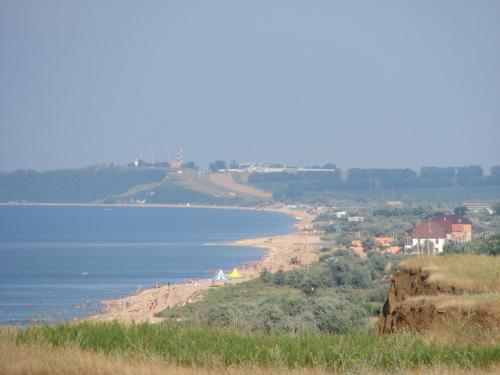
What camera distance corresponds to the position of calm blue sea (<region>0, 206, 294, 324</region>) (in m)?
47.6

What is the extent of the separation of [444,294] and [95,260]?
210 feet

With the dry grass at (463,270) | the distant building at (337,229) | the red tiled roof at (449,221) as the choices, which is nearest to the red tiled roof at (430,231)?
the red tiled roof at (449,221)

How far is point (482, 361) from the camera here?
397 inches

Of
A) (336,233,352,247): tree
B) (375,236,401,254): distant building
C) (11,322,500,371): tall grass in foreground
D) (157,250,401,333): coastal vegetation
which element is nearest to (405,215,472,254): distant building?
(375,236,401,254): distant building

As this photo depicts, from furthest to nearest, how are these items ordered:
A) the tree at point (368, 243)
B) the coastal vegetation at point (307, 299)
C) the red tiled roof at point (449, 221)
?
the tree at point (368, 243) < the red tiled roof at point (449, 221) < the coastal vegetation at point (307, 299)

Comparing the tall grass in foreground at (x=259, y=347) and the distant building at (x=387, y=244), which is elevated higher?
the tall grass in foreground at (x=259, y=347)

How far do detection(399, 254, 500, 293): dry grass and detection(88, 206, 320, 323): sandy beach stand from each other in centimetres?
510

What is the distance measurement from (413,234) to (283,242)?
24184 mm

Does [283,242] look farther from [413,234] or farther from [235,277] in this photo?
[235,277]

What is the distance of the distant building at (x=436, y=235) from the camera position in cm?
6638

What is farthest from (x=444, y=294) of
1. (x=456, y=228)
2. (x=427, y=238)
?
(x=456, y=228)

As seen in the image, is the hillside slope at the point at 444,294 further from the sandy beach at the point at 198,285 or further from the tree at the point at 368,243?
the tree at the point at 368,243

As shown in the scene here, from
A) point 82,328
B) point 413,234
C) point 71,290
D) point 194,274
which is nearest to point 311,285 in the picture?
point 71,290

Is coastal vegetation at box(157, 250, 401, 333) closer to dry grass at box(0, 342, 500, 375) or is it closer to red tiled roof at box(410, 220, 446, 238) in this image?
red tiled roof at box(410, 220, 446, 238)
